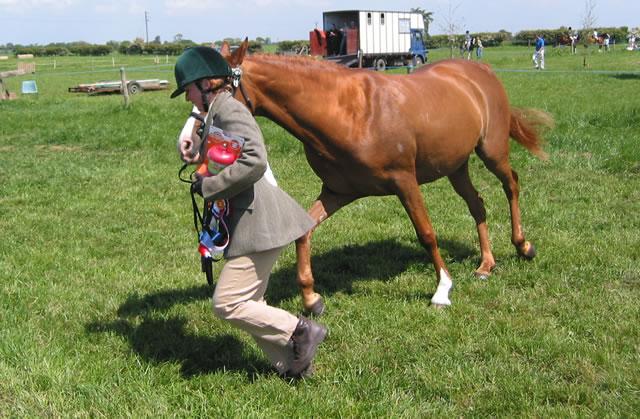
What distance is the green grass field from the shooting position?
3.29 metres

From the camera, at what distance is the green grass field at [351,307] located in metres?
3.29

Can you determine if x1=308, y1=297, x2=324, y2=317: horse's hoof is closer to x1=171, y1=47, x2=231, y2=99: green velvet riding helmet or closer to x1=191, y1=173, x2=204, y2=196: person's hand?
x1=191, y1=173, x2=204, y2=196: person's hand

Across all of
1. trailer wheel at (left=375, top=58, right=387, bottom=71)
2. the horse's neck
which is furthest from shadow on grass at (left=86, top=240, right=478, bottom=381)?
trailer wheel at (left=375, top=58, right=387, bottom=71)

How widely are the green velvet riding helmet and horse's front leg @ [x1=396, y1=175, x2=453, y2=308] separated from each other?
1724 mm

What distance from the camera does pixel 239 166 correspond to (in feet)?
9.91

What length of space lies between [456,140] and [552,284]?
1374 mm

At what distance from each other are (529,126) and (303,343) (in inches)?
152

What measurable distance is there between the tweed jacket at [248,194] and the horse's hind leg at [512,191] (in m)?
2.67

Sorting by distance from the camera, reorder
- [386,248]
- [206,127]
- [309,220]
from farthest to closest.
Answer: [386,248] < [309,220] < [206,127]

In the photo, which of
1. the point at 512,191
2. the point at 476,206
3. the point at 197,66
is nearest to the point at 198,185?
the point at 197,66

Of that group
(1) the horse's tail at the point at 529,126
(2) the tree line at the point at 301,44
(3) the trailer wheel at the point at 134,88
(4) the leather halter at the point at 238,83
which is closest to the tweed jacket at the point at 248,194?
(4) the leather halter at the point at 238,83

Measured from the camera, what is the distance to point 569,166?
8.53 meters

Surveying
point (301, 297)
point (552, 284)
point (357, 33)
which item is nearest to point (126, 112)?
point (301, 297)

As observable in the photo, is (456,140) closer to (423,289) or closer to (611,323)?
(423,289)
